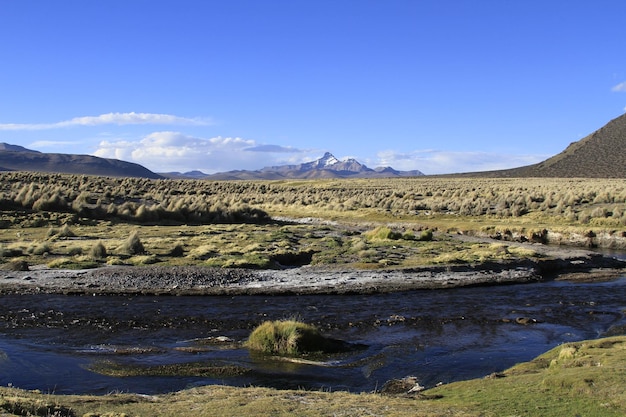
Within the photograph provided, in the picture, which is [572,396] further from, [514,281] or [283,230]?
[283,230]

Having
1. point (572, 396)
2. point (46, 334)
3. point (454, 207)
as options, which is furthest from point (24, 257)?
point (454, 207)

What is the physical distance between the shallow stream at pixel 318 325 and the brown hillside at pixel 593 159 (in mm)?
107638

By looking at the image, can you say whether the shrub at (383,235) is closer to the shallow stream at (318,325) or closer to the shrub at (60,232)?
the shallow stream at (318,325)

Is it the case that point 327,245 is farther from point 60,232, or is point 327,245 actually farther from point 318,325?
point 60,232

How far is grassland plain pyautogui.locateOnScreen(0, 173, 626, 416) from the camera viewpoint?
9602 millimetres

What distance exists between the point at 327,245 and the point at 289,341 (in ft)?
66.0

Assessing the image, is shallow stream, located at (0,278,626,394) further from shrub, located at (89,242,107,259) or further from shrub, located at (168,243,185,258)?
shrub, located at (168,243,185,258)

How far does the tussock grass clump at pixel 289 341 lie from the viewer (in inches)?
599

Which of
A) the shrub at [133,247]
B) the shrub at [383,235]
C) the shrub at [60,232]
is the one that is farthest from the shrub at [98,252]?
the shrub at [383,235]

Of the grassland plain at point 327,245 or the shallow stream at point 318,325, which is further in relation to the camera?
the shallow stream at point 318,325

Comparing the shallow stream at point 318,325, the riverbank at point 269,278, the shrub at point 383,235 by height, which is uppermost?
the shrub at point 383,235

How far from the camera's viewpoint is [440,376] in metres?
13.5

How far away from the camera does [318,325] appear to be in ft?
60.0

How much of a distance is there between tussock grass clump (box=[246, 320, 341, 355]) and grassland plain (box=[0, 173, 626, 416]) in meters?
4.11
